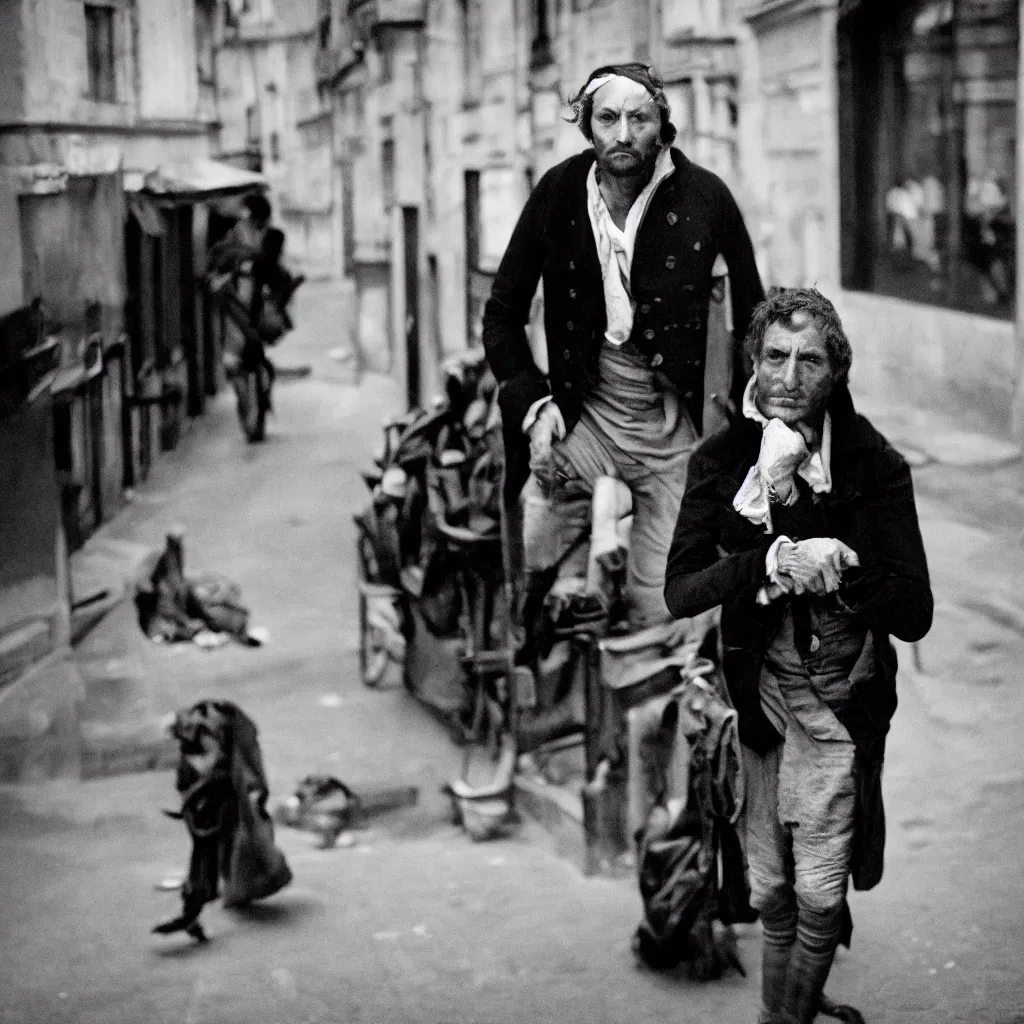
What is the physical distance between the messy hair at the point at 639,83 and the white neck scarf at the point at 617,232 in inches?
3.5

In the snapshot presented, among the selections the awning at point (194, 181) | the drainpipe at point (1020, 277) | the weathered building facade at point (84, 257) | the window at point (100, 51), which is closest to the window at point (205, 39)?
A: the weathered building facade at point (84, 257)

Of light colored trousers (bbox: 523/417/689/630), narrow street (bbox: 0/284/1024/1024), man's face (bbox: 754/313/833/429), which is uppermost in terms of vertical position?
man's face (bbox: 754/313/833/429)

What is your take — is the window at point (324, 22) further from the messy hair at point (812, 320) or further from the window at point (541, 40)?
the messy hair at point (812, 320)

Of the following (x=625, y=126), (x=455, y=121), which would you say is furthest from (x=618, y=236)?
(x=455, y=121)

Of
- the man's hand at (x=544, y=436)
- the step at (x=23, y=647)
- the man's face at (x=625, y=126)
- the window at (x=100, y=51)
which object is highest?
the window at (x=100, y=51)

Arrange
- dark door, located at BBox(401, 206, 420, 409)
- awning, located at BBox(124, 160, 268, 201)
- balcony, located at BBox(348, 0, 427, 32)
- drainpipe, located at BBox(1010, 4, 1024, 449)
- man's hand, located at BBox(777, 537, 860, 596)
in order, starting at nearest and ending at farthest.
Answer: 1. man's hand, located at BBox(777, 537, 860, 596)
2. drainpipe, located at BBox(1010, 4, 1024, 449)
3. awning, located at BBox(124, 160, 268, 201)
4. balcony, located at BBox(348, 0, 427, 32)
5. dark door, located at BBox(401, 206, 420, 409)

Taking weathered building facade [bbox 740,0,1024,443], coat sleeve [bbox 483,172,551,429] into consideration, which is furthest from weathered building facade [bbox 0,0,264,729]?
coat sleeve [bbox 483,172,551,429]

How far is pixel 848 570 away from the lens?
4031 millimetres

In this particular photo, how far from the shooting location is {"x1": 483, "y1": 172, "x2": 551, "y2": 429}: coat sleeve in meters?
5.07

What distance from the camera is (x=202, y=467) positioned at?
13141 millimetres

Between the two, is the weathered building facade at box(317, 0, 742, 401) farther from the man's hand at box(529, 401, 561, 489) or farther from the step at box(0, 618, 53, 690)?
the man's hand at box(529, 401, 561, 489)

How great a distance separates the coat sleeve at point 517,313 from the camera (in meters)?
5.07

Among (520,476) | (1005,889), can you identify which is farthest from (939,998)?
(520,476)

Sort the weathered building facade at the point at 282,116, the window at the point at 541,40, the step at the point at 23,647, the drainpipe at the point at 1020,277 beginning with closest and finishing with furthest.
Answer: the drainpipe at the point at 1020,277
the step at the point at 23,647
the window at the point at 541,40
the weathered building facade at the point at 282,116
